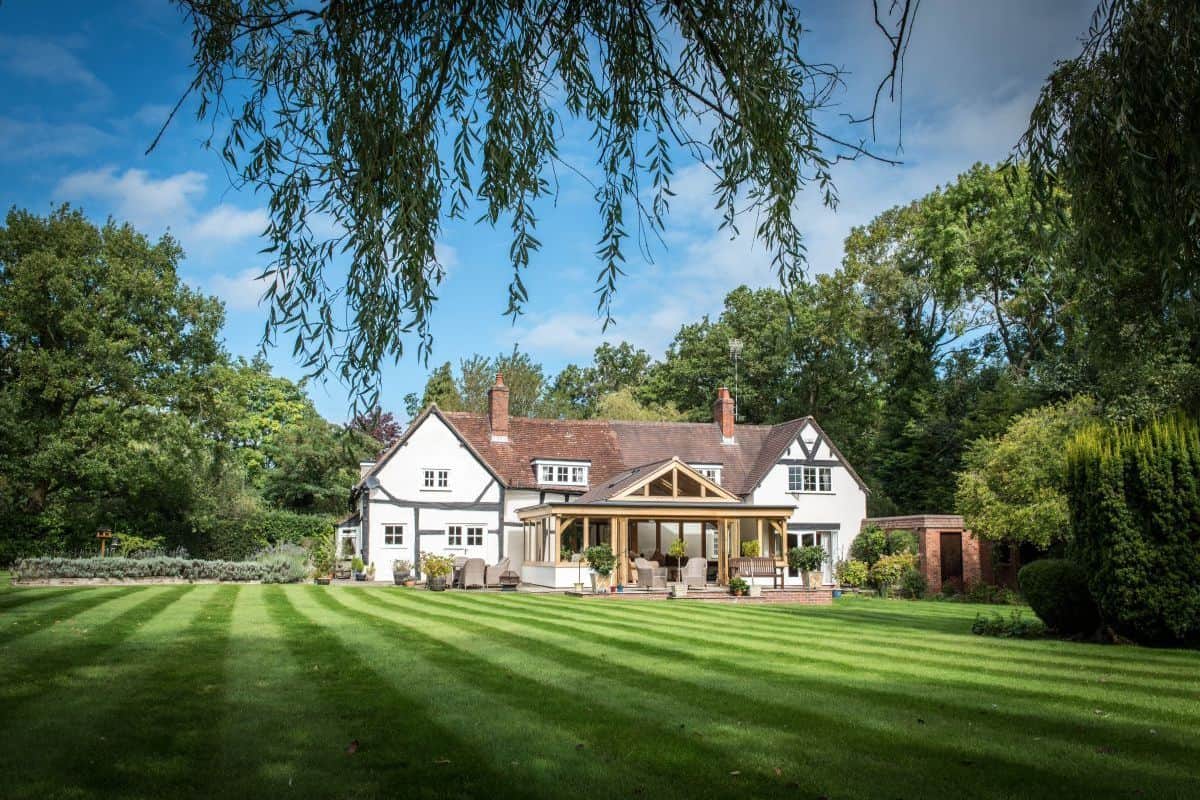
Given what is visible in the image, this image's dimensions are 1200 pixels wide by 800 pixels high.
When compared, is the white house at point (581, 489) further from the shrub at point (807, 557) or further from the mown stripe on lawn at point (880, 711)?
the mown stripe on lawn at point (880, 711)

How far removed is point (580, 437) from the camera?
3722cm

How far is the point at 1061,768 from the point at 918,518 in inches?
998

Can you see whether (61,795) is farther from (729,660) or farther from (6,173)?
(729,660)

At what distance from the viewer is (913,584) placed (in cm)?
2783

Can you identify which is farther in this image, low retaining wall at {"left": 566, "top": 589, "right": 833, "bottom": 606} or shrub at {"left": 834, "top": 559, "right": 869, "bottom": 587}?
shrub at {"left": 834, "top": 559, "right": 869, "bottom": 587}

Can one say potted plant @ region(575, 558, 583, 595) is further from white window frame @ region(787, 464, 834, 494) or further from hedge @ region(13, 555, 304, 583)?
white window frame @ region(787, 464, 834, 494)

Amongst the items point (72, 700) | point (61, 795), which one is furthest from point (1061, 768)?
point (72, 700)

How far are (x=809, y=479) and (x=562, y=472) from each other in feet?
31.8

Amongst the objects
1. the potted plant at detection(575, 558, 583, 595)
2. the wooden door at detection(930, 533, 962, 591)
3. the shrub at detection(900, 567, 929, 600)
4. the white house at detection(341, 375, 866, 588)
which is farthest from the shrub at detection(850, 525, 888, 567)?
the potted plant at detection(575, 558, 583, 595)

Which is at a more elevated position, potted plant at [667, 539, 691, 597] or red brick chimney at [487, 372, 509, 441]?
red brick chimney at [487, 372, 509, 441]

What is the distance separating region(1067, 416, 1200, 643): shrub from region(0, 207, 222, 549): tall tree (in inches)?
1129

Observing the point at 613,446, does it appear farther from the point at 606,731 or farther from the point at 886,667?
the point at 606,731

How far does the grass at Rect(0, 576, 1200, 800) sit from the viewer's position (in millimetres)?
5125

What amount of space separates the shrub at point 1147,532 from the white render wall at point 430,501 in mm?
24068
